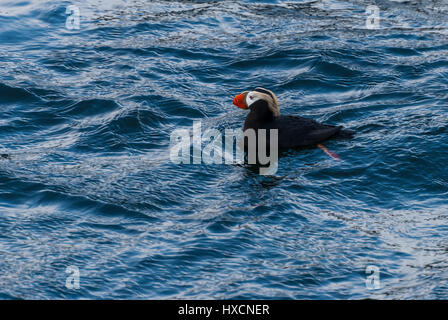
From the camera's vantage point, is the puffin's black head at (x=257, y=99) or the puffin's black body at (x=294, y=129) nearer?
the puffin's black body at (x=294, y=129)

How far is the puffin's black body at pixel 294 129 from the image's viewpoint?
28.2 ft

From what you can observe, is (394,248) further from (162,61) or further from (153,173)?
(162,61)

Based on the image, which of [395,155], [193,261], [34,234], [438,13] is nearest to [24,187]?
[34,234]

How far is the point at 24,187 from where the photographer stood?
7633 millimetres

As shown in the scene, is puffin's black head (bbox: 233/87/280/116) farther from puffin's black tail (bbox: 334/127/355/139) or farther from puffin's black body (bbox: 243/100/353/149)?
puffin's black tail (bbox: 334/127/355/139)

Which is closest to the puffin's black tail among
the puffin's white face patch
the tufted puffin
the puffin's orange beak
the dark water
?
the tufted puffin

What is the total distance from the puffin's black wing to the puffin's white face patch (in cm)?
51

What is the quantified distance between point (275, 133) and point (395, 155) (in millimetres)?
1403

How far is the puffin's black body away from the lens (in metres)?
8.59

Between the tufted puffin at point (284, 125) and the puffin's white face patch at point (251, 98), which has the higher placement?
the puffin's white face patch at point (251, 98)

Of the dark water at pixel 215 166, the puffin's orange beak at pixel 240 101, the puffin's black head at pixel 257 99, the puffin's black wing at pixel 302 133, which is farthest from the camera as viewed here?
the puffin's orange beak at pixel 240 101

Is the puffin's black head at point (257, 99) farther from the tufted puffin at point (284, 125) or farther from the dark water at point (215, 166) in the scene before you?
the dark water at point (215, 166)

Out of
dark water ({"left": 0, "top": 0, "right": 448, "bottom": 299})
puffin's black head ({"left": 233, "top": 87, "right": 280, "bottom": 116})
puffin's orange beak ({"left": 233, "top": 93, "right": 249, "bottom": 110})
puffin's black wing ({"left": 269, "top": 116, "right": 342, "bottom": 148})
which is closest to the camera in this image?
dark water ({"left": 0, "top": 0, "right": 448, "bottom": 299})

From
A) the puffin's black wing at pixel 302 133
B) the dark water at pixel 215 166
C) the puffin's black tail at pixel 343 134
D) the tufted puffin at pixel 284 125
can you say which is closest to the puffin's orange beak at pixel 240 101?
the tufted puffin at pixel 284 125
